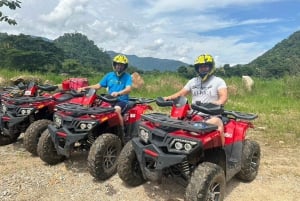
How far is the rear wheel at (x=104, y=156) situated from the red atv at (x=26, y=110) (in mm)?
1701

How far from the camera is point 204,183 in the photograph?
4.59 m

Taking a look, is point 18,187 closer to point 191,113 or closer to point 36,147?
point 36,147

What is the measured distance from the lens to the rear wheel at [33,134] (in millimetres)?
A: 7109

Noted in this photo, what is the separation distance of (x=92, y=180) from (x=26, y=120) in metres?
2.30

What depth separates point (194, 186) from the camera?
15.0ft

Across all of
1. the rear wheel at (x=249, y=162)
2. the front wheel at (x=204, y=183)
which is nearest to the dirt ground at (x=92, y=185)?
the rear wheel at (x=249, y=162)

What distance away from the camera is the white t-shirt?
20.2ft

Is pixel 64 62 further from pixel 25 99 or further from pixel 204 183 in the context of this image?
pixel 204 183

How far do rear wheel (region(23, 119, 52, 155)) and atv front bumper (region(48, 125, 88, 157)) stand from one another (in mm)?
897

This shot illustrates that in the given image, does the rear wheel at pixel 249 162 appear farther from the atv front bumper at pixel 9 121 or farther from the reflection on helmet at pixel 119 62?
the atv front bumper at pixel 9 121

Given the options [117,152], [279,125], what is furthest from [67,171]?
[279,125]

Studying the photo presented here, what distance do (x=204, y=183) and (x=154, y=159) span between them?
2.29 feet

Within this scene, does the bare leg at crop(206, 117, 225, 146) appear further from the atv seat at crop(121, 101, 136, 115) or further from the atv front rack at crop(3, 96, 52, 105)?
the atv front rack at crop(3, 96, 52, 105)

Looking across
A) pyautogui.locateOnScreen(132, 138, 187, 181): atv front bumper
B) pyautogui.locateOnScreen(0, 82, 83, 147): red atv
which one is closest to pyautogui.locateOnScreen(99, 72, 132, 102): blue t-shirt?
pyautogui.locateOnScreen(0, 82, 83, 147): red atv
